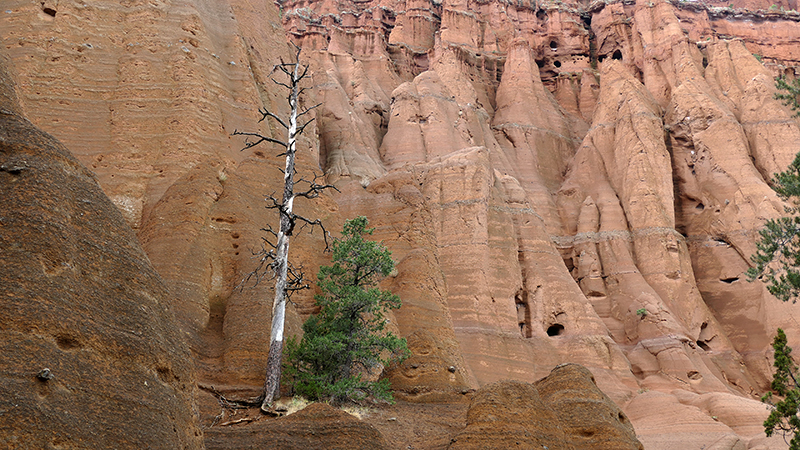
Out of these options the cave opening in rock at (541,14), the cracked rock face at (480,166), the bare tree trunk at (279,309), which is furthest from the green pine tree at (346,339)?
the cave opening in rock at (541,14)

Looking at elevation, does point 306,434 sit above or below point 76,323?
below

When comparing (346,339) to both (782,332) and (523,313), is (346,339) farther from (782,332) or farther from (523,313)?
(523,313)

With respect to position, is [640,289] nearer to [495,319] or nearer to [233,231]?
[495,319]

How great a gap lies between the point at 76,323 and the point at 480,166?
37.1 meters

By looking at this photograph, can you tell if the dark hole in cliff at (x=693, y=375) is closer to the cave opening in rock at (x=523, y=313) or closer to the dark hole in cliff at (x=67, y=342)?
the cave opening in rock at (x=523, y=313)

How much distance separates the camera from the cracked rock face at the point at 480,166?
Answer: 65.2 ft

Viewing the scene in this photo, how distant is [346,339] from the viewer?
15883mm

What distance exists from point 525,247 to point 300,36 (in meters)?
40.6

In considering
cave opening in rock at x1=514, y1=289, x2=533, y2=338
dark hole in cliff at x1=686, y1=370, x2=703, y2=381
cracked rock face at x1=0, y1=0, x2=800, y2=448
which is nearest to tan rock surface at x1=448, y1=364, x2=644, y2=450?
cracked rock face at x1=0, y1=0, x2=800, y2=448

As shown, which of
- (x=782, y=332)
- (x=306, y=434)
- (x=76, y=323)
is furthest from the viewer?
(x=782, y=332)

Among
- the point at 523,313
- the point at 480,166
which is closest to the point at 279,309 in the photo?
the point at 523,313

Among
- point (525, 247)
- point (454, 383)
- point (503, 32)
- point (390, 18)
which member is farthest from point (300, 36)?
point (454, 383)

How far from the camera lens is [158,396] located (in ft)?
23.9

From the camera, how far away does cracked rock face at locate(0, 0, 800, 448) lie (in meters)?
19.9
